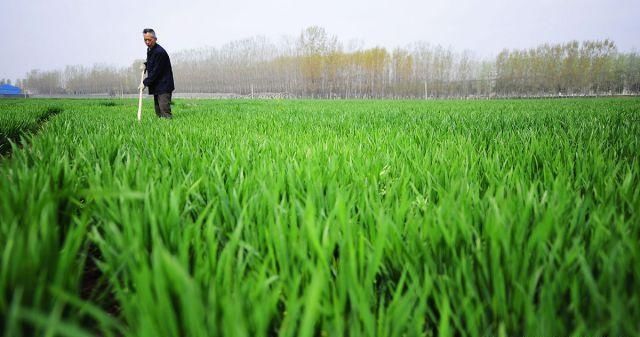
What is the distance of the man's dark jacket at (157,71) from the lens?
656 centimetres

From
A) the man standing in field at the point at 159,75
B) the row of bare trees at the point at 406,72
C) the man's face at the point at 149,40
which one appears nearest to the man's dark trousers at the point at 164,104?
the man standing in field at the point at 159,75

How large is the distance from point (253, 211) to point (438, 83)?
66.2m

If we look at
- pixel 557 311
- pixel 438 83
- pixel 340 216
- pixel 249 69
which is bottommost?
pixel 557 311

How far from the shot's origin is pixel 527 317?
54 cm

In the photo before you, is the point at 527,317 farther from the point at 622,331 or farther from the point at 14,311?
the point at 14,311

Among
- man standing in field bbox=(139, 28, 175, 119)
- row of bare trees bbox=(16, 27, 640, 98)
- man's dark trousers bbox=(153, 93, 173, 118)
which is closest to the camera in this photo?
man standing in field bbox=(139, 28, 175, 119)

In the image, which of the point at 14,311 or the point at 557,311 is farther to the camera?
the point at 557,311

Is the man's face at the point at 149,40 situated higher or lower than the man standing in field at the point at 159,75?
higher

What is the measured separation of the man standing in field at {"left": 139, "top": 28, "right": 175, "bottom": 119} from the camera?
258 inches

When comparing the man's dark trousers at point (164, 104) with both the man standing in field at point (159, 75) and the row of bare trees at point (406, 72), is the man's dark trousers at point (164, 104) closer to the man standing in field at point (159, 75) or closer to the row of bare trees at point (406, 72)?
the man standing in field at point (159, 75)

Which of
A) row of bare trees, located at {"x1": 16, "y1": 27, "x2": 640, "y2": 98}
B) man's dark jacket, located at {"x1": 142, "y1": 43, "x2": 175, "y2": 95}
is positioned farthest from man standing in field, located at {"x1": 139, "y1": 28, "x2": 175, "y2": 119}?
row of bare trees, located at {"x1": 16, "y1": 27, "x2": 640, "y2": 98}

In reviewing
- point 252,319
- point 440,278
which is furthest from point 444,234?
point 252,319

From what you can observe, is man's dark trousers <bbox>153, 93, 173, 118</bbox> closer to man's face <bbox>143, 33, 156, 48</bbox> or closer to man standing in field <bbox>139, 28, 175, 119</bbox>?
man standing in field <bbox>139, 28, 175, 119</bbox>

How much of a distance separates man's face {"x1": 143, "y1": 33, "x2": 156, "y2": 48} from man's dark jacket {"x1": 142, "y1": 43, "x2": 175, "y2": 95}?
0.08 metres
